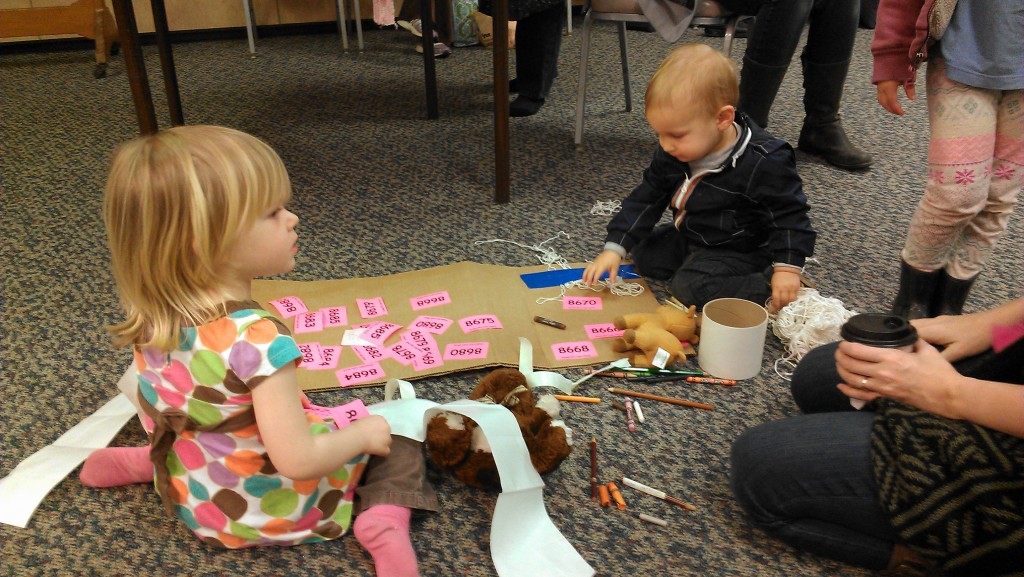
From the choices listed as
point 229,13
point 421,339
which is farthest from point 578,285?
point 229,13

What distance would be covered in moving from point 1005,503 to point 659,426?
554 mm

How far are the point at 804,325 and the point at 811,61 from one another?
1173mm

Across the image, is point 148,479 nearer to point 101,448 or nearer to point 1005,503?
point 101,448

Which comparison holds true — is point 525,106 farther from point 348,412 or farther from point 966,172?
point 348,412

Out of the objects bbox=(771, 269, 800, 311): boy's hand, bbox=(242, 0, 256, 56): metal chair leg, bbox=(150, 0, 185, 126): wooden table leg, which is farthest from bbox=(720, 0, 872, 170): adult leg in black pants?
bbox=(242, 0, 256, 56): metal chair leg

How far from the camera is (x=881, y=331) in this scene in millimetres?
913

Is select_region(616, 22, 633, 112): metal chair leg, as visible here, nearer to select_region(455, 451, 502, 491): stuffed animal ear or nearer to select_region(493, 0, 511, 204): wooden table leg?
select_region(493, 0, 511, 204): wooden table leg

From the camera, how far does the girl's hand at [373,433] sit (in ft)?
3.42

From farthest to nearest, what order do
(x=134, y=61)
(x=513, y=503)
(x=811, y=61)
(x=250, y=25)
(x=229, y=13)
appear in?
(x=229, y=13) → (x=250, y=25) → (x=811, y=61) → (x=134, y=61) → (x=513, y=503)

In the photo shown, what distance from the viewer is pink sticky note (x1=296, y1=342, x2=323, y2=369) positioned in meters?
1.47

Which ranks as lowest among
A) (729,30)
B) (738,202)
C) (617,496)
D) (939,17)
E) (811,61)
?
(617,496)

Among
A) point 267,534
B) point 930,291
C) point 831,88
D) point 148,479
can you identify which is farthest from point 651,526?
point 831,88

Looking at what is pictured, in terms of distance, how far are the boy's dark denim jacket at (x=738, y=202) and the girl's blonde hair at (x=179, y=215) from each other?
0.93 m

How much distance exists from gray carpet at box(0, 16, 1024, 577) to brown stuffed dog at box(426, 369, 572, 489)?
0.04 m
